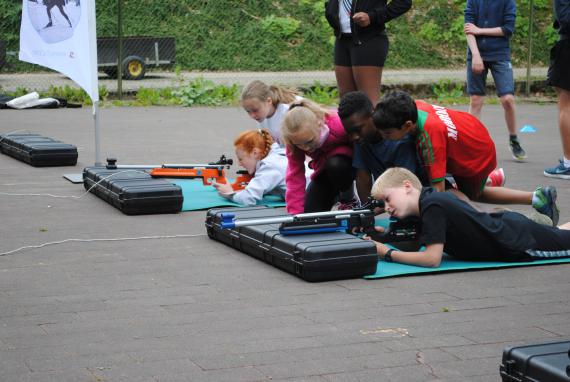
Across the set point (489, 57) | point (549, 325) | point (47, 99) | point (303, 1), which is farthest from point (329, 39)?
point (549, 325)

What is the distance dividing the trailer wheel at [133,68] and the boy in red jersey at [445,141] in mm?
12834

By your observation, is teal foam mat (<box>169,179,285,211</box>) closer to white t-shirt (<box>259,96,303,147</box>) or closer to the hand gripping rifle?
white t-shirt (<box>259,96,303,147</box>)

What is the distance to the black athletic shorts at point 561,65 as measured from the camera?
8.50 metres

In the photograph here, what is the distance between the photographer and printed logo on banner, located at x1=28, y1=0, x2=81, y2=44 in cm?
843

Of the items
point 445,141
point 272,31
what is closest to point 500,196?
point 445,141

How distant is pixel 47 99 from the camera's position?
15484mm

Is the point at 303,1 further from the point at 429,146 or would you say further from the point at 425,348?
the point at 425,348

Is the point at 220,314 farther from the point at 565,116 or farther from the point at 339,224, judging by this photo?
the point at 565,116

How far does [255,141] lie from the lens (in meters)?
7.54

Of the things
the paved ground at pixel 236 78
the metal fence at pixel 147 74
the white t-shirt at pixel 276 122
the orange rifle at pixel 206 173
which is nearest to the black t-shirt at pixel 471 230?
the white t-shirt at pixel 276 122

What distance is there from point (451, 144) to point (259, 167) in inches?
73.0

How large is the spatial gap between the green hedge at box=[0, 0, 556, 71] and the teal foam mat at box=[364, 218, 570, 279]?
1582 cm

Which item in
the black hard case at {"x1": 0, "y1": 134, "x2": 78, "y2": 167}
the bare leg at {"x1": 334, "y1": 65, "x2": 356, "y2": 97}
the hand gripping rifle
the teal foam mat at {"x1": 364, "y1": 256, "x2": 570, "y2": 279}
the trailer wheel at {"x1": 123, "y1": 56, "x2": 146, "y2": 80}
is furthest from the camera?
the trailer wheel at {"x1": 123, "y1": 56, "x2": 146, "y2": 80}

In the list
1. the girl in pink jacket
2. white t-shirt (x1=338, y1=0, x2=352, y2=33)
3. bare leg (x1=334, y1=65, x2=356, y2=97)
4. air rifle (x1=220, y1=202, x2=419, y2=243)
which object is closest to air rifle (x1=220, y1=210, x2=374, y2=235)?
air rifle (x1=220, y1=202, x2=419, y2=243)
